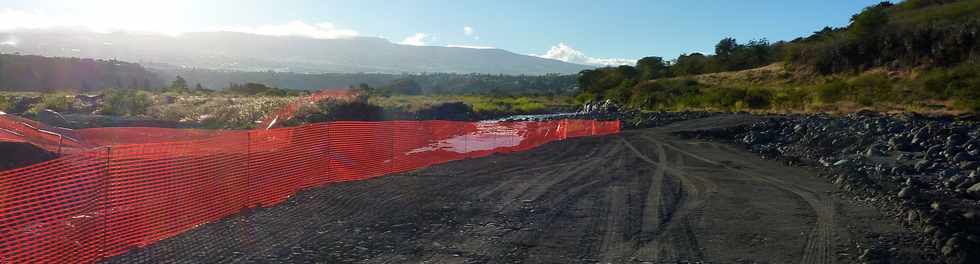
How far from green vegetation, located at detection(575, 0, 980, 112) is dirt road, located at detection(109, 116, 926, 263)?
2565 centimetres

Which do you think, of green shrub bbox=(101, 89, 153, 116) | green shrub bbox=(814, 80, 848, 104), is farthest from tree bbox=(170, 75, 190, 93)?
green shrub bbox=(814, 80, 848, 104)

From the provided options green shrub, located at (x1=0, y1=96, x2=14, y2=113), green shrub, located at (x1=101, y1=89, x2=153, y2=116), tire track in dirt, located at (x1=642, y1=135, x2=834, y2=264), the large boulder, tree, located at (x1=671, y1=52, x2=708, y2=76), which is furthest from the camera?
tree, located at (x1=671, y1=52, x2=708, y2=76)

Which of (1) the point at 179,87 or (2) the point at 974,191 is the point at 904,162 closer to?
(2) the point at 974,191

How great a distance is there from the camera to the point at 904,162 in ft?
52.5

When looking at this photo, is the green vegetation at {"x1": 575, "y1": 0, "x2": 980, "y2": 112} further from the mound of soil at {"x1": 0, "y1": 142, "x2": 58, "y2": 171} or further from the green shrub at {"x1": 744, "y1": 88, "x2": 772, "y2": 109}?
the mound of soil at {"x1": 0, "y1": 142, "x2": 58, "y2": 171}

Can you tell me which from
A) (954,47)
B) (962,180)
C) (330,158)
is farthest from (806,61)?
(330,158)

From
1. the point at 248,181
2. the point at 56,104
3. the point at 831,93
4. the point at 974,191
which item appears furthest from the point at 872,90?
the point at 56,104

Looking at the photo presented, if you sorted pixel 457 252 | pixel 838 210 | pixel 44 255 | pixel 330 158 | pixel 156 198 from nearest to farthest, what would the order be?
pixel 44 255, pixel 457 252, pixel 156 198, pixel 838 210, pixel 330 158

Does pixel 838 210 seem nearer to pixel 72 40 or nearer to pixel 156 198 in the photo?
pixel 156 198

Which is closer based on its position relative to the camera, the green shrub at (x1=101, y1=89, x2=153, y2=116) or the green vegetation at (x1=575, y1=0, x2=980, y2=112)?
the green shrub at (x1=101, y1=89, x2=153, y2=116)

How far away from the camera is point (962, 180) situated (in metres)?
12.3

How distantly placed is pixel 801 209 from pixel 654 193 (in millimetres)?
2422

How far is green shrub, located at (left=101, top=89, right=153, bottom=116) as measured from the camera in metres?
34.6

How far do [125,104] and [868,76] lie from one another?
41.9 meters
